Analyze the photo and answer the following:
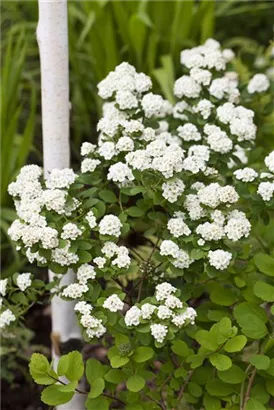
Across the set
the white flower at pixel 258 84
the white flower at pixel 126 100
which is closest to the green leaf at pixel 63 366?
the white flower at pixel 126 100

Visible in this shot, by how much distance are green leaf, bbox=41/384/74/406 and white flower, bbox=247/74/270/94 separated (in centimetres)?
112

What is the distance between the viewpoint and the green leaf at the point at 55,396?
Result: 154 cm

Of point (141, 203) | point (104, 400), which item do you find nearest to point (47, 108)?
point (141, 203)

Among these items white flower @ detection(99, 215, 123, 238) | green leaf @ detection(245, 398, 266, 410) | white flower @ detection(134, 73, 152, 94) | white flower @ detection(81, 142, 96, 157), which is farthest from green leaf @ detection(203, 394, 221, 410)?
white flower @ detection(134, 73, 152, 94)

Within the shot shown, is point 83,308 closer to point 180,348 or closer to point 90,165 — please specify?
point 180,348

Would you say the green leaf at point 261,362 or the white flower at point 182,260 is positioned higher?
the white flower at point 182,260

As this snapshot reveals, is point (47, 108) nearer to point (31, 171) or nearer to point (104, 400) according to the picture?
point (31, 171)

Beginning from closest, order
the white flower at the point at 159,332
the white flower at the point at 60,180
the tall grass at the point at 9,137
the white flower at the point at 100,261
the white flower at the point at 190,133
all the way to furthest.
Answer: the white flower at the point at 159,332
the white flower at the point at 100,261
the white flower at the point at 60,180
the white flower at the point at 190,133
the tall grass at the point at 9,137

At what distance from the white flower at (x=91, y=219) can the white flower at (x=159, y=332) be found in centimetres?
28

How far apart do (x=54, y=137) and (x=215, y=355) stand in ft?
2.53

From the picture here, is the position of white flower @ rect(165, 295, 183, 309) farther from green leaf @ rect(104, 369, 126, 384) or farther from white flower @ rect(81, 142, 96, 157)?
white flower @ rect(81, 142, 96, 157)

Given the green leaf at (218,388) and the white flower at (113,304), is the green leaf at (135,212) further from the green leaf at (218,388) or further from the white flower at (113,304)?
the green leaf at (218,388)

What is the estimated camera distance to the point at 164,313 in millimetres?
1504

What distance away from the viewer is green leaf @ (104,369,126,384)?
63.3 inches
